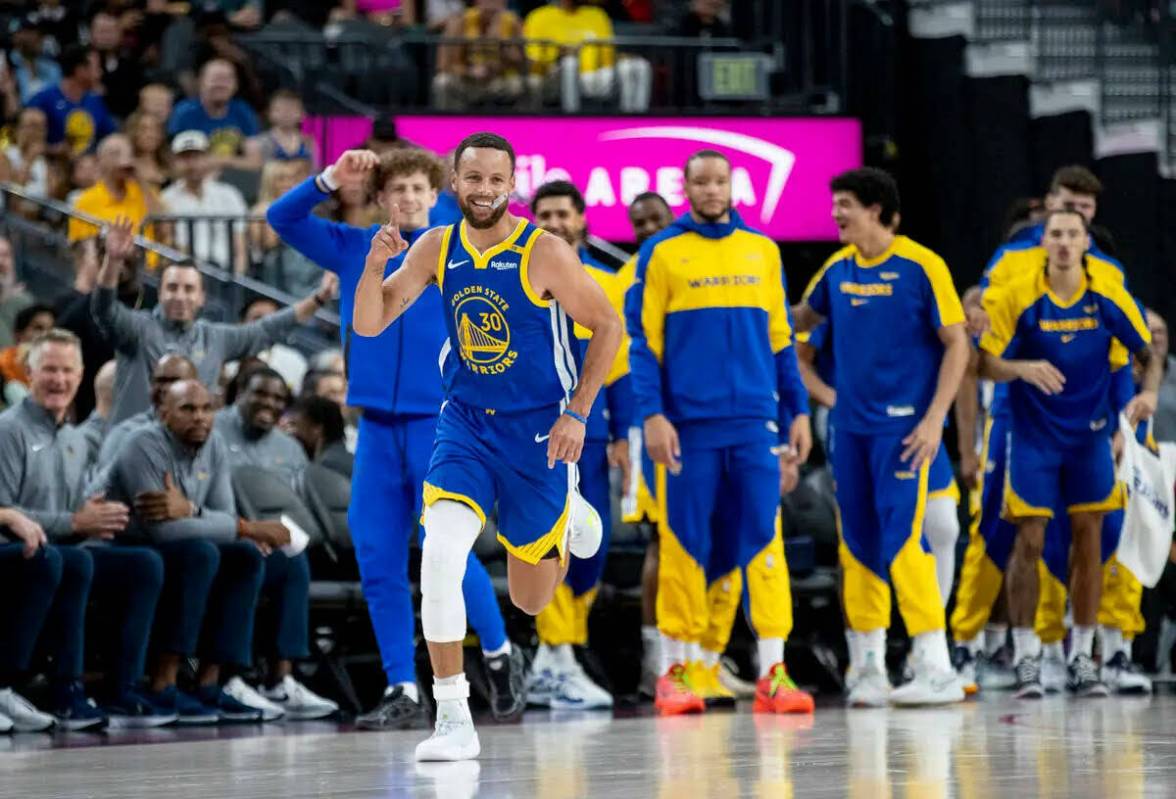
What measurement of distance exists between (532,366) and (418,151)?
5.89 ft

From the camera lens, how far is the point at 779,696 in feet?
29.5

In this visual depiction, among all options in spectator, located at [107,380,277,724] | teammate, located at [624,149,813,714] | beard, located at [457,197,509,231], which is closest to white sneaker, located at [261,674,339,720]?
spectator, located at [107,380,277,724]

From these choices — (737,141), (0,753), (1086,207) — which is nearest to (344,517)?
(0,753)

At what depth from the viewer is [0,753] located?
7.52 metres

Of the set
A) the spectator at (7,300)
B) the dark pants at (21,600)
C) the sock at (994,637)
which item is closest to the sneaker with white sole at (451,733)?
the dark pants at (21,600)

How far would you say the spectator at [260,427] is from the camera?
10.4m

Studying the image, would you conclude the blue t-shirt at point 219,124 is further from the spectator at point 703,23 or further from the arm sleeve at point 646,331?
the arm sleeve at point 646,331

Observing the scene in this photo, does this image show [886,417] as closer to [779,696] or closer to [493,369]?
[779,696]

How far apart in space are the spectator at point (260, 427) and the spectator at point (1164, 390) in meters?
4.44

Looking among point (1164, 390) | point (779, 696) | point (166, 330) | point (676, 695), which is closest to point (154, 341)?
point (166, 330)

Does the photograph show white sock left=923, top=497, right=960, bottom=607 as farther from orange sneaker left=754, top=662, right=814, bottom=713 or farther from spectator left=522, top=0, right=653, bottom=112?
spectator left=522, top=0, right=653, bottom=112

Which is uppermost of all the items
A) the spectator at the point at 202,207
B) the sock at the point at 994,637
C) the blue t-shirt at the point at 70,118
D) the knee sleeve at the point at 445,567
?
the blue t-shirt at the point at 70,118

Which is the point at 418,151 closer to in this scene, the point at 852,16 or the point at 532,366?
the point at 532,366

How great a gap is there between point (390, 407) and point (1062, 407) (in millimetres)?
3512
